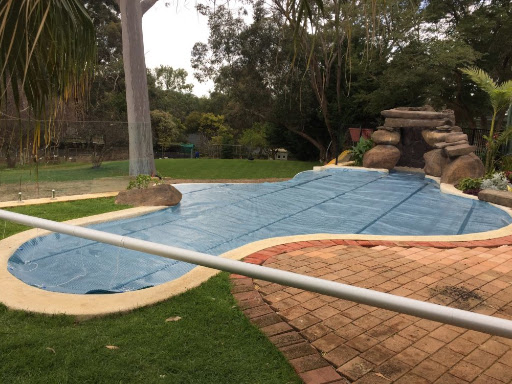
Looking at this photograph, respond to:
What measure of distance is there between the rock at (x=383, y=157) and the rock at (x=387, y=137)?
200 millimetres

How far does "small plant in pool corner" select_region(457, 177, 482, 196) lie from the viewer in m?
10.5

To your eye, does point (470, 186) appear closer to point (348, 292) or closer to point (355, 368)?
point (355, 368)

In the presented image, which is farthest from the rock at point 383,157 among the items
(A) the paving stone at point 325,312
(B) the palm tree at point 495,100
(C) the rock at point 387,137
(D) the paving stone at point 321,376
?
(D) the paving stone at point 321,376

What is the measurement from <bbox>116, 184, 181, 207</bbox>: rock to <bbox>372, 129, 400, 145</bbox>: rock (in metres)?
A: 9.57

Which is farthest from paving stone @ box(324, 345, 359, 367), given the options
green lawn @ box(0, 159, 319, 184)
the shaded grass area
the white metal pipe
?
green lawn @ box(0, 159, 319, 184)

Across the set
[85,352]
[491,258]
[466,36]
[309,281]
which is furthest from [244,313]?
[466,36]

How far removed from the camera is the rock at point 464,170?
1183 centimetres

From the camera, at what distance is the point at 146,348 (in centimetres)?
281

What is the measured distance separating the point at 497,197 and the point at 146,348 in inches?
347

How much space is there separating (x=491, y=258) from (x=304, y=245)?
236cm

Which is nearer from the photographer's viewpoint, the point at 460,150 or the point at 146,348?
the point at 146,348

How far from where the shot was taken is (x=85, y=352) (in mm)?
2740

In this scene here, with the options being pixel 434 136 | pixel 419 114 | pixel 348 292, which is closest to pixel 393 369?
pixel 348 292

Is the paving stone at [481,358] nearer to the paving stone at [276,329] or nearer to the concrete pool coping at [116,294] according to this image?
the paving stone at [276,329]
